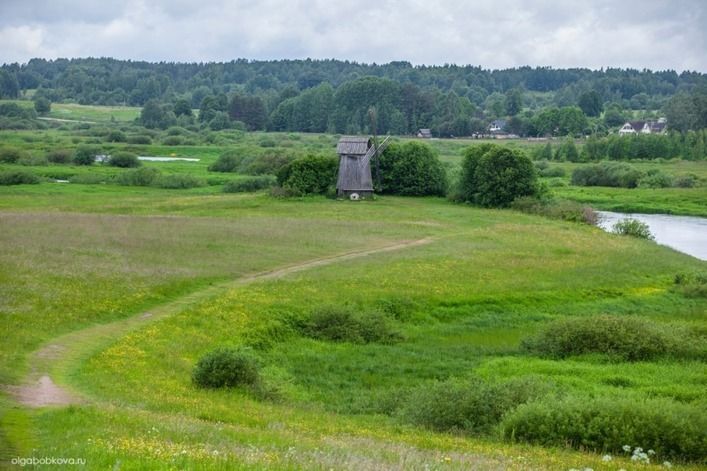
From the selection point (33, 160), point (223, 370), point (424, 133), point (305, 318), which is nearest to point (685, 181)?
point (424, 133)

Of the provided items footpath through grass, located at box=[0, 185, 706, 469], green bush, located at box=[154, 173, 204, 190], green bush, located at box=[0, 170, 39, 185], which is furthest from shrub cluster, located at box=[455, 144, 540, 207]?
green bush, located at box=[0, 170, 39, 185]

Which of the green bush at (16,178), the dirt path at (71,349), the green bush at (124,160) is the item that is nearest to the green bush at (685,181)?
the green bush at (124,160)

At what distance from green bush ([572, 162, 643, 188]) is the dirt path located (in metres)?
83.9

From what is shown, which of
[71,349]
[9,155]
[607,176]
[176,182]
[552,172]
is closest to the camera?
[71,349]

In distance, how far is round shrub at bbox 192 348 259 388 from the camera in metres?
25.6

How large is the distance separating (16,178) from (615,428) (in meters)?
80.3

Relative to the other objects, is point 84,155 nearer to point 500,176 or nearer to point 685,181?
point 500,176

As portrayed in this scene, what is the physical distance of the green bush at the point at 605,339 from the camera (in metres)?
33.4

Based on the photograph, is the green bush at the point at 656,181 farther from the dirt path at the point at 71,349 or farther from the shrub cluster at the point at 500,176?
the dirt path at the point at 71,349

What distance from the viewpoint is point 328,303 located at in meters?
38.9

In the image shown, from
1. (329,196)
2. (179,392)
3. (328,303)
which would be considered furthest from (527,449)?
(329,196)

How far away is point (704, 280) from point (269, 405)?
34232mm

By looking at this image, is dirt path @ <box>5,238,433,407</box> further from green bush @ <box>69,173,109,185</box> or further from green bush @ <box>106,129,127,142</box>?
green bush @ <box>106,129,127,142</box>

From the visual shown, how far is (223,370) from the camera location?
25.7 m
